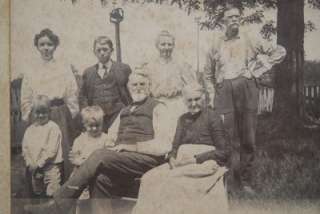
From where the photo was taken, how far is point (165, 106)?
4.01 m

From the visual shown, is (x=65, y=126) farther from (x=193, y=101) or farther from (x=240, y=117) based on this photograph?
(x=240, y=117)

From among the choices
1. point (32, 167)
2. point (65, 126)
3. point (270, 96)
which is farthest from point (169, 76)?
point (32, 167)

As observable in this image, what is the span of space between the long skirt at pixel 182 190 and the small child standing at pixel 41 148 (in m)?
0.86

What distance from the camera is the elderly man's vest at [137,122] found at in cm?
400

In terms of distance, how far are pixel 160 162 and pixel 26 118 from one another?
1.31 meters

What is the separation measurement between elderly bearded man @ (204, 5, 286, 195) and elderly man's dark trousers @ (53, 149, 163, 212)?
770 mm

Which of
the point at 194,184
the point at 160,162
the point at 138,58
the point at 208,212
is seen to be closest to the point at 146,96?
the point at 138,58

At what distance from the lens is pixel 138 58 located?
4.02m

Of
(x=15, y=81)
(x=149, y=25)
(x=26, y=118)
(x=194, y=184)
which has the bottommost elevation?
(x=194, y=184)

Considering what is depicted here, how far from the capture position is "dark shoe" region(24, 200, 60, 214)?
13.2ft

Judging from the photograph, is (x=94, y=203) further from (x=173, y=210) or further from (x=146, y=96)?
(x=146, y=96)

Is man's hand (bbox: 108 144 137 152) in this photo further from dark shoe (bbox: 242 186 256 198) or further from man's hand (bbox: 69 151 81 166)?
dark shoe (bbox: 242 186 256 198)

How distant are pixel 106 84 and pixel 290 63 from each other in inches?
67.3

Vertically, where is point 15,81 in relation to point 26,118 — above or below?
above
